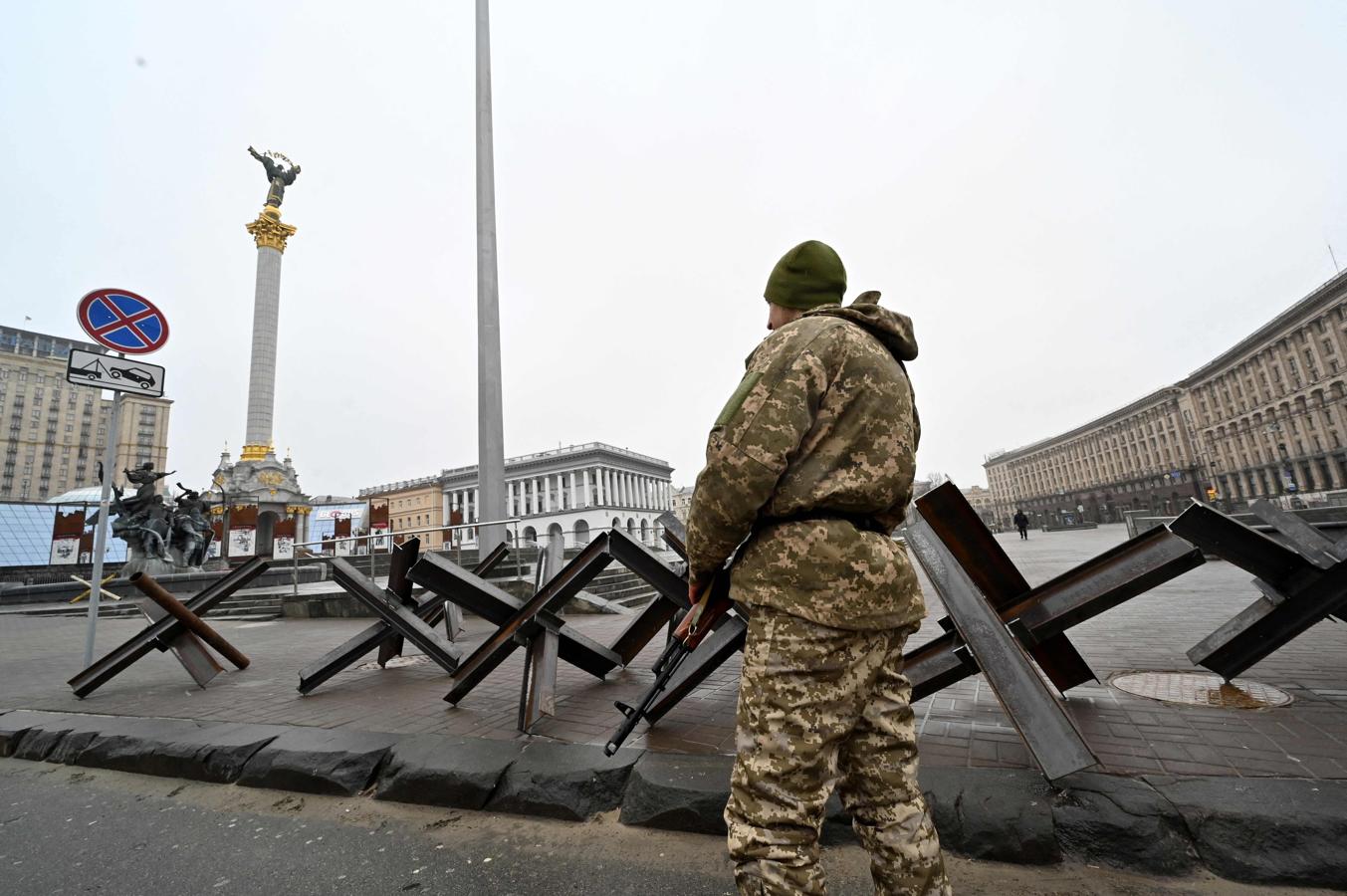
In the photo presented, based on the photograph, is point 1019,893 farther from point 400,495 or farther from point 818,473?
point 400,495

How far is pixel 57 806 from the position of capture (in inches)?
109

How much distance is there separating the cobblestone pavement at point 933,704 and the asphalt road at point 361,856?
59 centimetres

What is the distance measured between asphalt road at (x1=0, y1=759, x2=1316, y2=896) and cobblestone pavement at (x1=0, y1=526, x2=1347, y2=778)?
1.94 feet

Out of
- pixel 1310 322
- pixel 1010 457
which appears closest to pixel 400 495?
pixel 1310 322

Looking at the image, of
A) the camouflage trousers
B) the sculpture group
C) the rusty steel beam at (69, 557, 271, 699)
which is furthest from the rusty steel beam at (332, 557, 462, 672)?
the sculpture group

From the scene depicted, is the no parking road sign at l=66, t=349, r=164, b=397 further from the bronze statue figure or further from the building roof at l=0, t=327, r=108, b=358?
the building roof at l=0, t=327, r=108, b=358

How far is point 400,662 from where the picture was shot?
18.4 ft

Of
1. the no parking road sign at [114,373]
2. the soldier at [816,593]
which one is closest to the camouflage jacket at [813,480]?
the soldier at [816,593]

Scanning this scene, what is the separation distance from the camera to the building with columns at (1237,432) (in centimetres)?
5228

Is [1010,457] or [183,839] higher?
[1010,457]

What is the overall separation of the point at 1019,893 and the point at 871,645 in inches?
37.6

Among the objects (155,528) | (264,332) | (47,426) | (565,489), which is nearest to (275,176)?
(264,332)

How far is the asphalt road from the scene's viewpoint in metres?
1.83

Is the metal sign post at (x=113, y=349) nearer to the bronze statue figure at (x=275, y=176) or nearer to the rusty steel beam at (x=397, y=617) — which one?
the rusty steel beam at (x=397, y=617)
